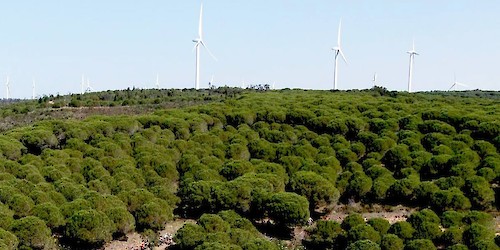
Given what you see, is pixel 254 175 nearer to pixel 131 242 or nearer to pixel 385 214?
pixel 385 214

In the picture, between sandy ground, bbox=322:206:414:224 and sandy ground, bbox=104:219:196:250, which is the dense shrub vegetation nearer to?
sandy ground, bbox=104:219:196:250

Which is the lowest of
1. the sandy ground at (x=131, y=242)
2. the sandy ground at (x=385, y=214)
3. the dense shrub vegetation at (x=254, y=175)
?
the sandy ground at (x=131, y=242)

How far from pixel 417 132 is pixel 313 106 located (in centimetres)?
1214

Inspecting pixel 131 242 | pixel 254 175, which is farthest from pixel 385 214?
pixel 131 242

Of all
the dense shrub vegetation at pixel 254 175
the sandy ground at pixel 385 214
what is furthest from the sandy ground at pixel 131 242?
the sandy ground at pixel 385 214

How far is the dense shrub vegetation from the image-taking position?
25.6 metres

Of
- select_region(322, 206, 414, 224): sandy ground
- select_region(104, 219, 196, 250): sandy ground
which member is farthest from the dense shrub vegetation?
select_region(322, 206, 414, 224): sandy ground

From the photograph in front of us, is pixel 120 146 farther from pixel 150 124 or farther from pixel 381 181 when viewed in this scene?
pixel 381 181

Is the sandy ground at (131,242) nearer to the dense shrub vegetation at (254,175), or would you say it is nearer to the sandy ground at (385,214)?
the dense shrub vegetation at (254,175)

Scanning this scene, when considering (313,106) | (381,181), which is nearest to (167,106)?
(313,106)

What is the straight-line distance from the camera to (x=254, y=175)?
31.5 metres

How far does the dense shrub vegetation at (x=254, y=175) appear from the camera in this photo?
25.6 meters

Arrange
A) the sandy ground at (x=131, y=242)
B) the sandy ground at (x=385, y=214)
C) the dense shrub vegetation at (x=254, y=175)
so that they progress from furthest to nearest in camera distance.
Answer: the sandy ground at (x=385, y=214) → the sandy ground at (x=131, y=242) → the dense shrub vegetation at (x=254, y=175)

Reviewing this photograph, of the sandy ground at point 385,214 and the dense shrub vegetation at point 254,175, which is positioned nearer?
the dense shrub vegetation at point 254,175
